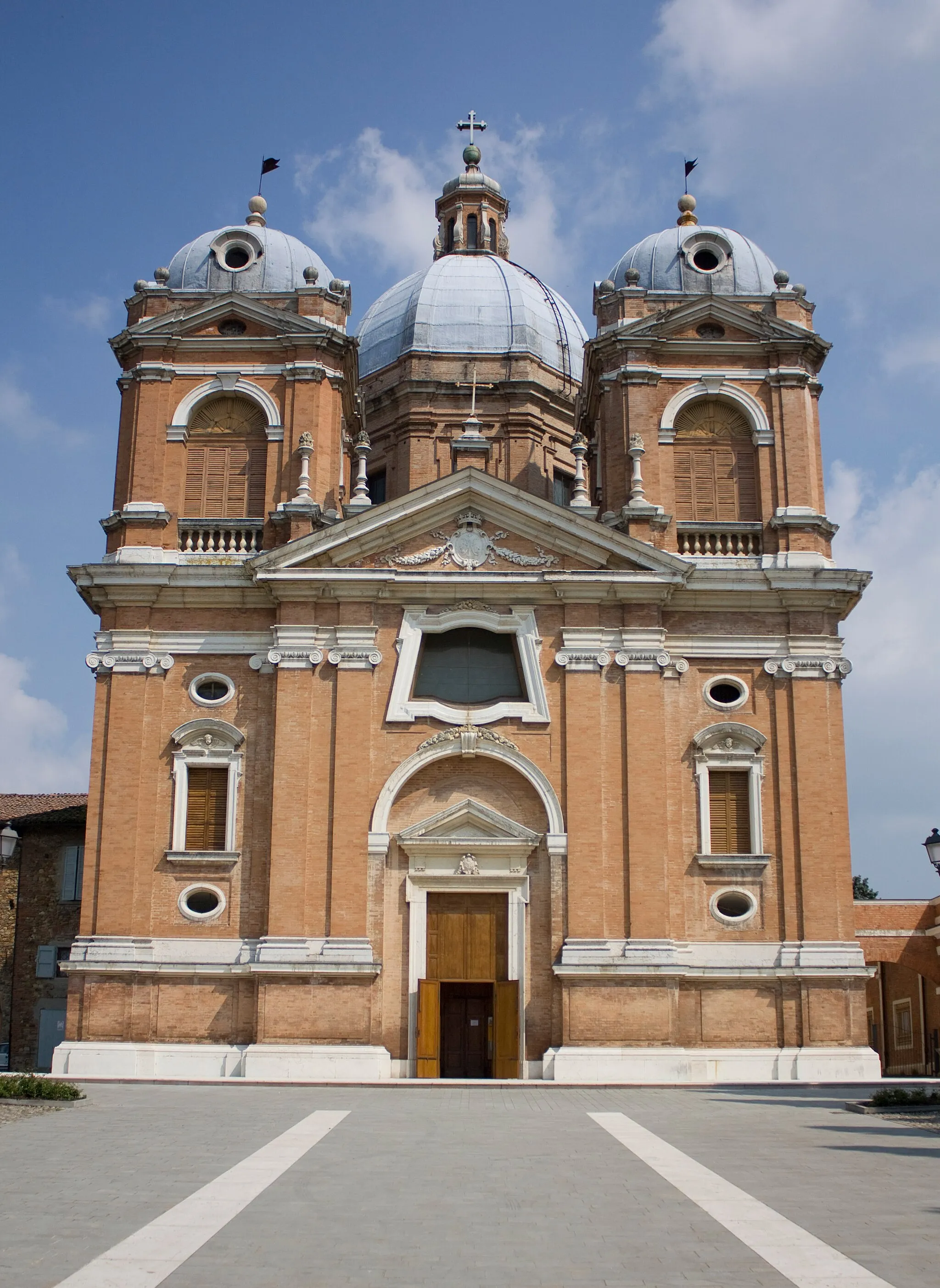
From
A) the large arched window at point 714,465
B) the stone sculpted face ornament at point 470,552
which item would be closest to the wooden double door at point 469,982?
the stone sculpted face ornament at point 470,552

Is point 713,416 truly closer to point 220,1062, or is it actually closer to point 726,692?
point 726,692

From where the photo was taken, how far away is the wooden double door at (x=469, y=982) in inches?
1126

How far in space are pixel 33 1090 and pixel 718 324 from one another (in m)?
22.5

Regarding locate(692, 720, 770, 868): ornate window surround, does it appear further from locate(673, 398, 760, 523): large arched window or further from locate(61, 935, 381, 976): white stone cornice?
locate(61, 935, 381, 976): white stone cornice

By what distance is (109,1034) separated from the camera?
2831cm

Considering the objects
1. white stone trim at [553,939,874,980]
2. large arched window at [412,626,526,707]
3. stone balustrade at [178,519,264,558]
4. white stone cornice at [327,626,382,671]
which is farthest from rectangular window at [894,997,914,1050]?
stone balustrade at [178,519,264,558]

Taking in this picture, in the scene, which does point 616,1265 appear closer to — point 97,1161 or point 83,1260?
point 83,1260

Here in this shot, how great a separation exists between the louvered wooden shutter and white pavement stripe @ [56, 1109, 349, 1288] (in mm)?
16165

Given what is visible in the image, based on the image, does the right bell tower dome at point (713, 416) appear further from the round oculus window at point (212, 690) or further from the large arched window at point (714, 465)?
the round oculus window at point (212, 690)

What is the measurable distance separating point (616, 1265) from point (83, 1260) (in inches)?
135

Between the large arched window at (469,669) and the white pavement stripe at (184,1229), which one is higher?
the large arched window at (469,669)

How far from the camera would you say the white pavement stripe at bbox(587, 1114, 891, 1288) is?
8.89 metres

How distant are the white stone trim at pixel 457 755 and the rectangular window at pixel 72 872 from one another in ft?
35.4

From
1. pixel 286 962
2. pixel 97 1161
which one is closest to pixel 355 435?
pixel 286 962
